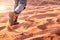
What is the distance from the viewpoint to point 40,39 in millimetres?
2275

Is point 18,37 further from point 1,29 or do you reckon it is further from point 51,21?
point 51,21

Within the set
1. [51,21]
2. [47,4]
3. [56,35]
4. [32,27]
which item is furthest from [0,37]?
[47,4]

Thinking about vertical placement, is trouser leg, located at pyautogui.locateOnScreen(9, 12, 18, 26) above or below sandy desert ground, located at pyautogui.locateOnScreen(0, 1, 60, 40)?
above

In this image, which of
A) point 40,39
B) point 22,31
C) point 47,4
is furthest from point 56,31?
point 47,4

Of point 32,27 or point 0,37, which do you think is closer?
point 0,37

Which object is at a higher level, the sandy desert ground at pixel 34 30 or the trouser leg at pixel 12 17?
the trouser leg at pixel 12 17

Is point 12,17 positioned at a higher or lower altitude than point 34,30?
higher

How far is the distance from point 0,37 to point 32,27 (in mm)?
592

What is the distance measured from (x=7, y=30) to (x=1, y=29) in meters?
0.14

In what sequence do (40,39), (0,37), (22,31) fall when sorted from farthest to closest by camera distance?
1. (22,31)
2. (0,37)
3. (40,39)

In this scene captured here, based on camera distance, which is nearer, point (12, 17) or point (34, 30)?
point (34, 30)

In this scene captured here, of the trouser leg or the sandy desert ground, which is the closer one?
the sandy desert ground

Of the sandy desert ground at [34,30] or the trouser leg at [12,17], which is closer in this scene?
the sandy desert ground at [34,30]

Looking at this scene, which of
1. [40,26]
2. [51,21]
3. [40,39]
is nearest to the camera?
[40,39]
